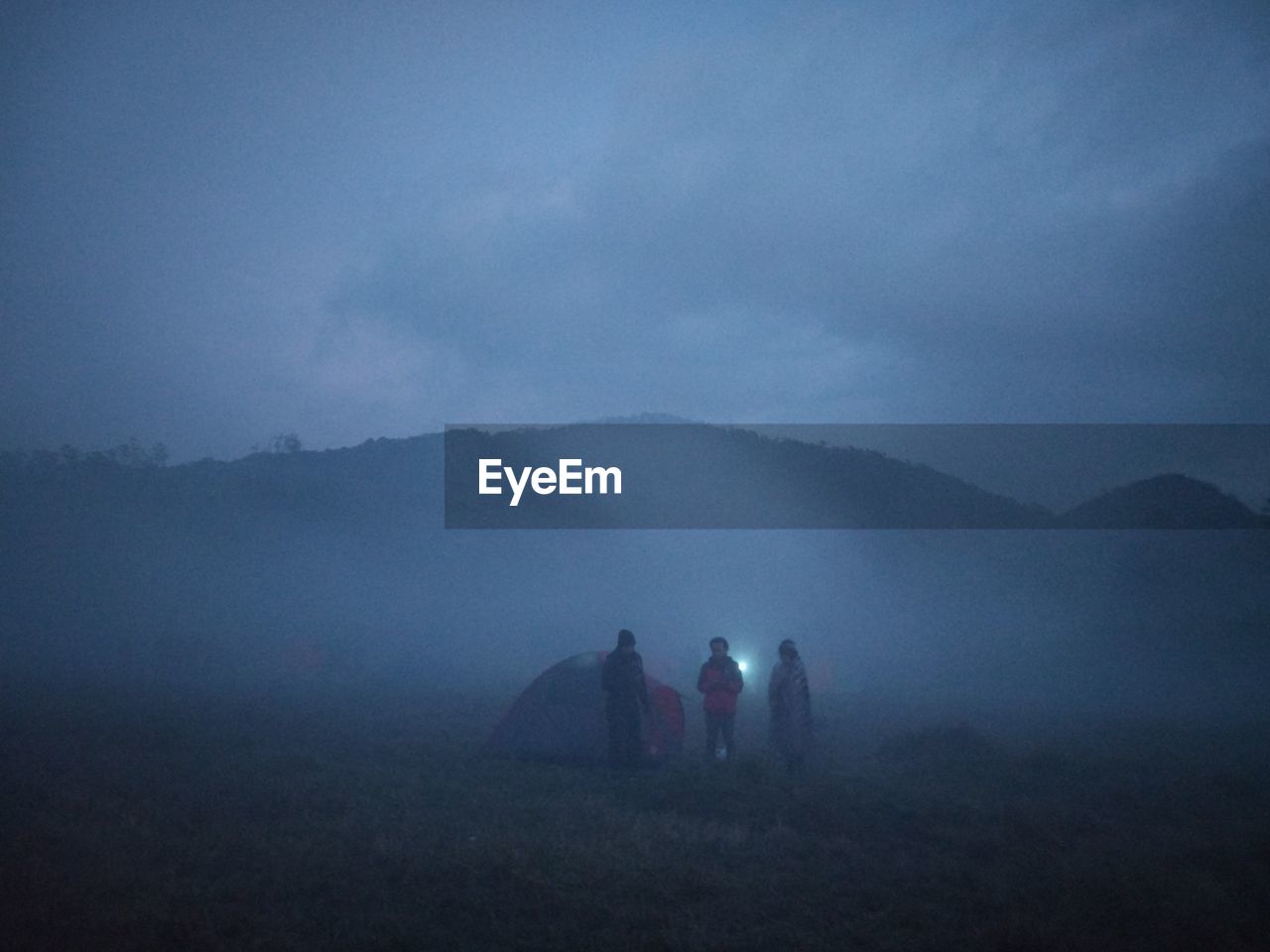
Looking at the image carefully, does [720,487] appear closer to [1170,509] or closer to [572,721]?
[1170,509]

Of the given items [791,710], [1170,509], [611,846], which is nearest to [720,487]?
[1170,509]

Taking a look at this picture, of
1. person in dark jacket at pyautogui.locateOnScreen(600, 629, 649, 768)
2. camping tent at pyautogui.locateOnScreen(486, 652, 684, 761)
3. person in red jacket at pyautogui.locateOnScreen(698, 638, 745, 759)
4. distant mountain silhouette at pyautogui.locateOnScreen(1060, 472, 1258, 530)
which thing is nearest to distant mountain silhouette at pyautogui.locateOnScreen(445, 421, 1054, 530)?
distant mountain silhouette at pyautogui.locateOnScreen(1060, 472, 1258, 530)

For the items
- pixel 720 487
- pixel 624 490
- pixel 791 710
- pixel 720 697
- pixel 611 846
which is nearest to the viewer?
pixel 611 846

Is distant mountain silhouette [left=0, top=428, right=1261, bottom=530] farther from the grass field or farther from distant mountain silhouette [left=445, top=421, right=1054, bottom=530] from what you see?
the grass field

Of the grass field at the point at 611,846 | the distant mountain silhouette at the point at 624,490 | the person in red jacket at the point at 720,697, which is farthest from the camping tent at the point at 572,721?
the distant mountain silhouette at the point at 624,490

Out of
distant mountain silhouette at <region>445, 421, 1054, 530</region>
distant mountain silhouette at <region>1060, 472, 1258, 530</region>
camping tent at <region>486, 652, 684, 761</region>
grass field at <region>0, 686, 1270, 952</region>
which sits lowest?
grass field at <region>0, 686, 1270, 952</region>

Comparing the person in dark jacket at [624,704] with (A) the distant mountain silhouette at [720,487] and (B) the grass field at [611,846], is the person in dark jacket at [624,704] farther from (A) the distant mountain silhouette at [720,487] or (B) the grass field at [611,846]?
(A) the distant mountain silhouette at [720,487]
